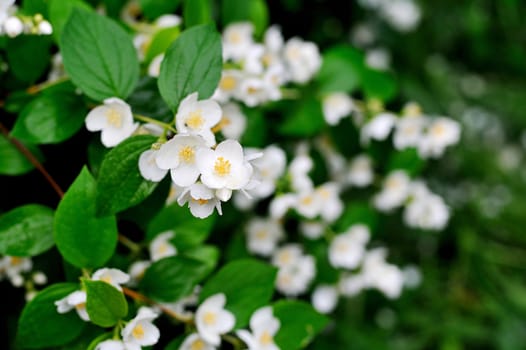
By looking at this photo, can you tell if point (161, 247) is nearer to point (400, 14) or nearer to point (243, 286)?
point (243, 286)

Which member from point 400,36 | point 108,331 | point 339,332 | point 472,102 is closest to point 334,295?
point 339,332

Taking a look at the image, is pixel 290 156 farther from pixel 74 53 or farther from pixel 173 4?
pixel 74 53

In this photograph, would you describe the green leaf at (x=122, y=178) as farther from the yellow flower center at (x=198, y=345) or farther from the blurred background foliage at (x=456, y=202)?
the blurred background foliage at (x=456, y=202)

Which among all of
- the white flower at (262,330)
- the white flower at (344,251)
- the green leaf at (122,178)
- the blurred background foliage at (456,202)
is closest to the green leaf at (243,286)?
the white flower at (262,330)

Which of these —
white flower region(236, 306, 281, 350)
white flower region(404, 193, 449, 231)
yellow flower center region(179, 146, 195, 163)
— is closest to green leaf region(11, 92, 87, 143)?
yellow flower center region(179, 146, 195, 163)

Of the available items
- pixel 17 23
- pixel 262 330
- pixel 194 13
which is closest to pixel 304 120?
pixel 194 13

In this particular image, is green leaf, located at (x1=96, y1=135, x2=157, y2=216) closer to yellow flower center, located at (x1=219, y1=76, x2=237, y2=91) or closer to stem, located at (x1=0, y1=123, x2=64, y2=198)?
stem, located at (x1=0, y1=123, x2=64, y2=198)
